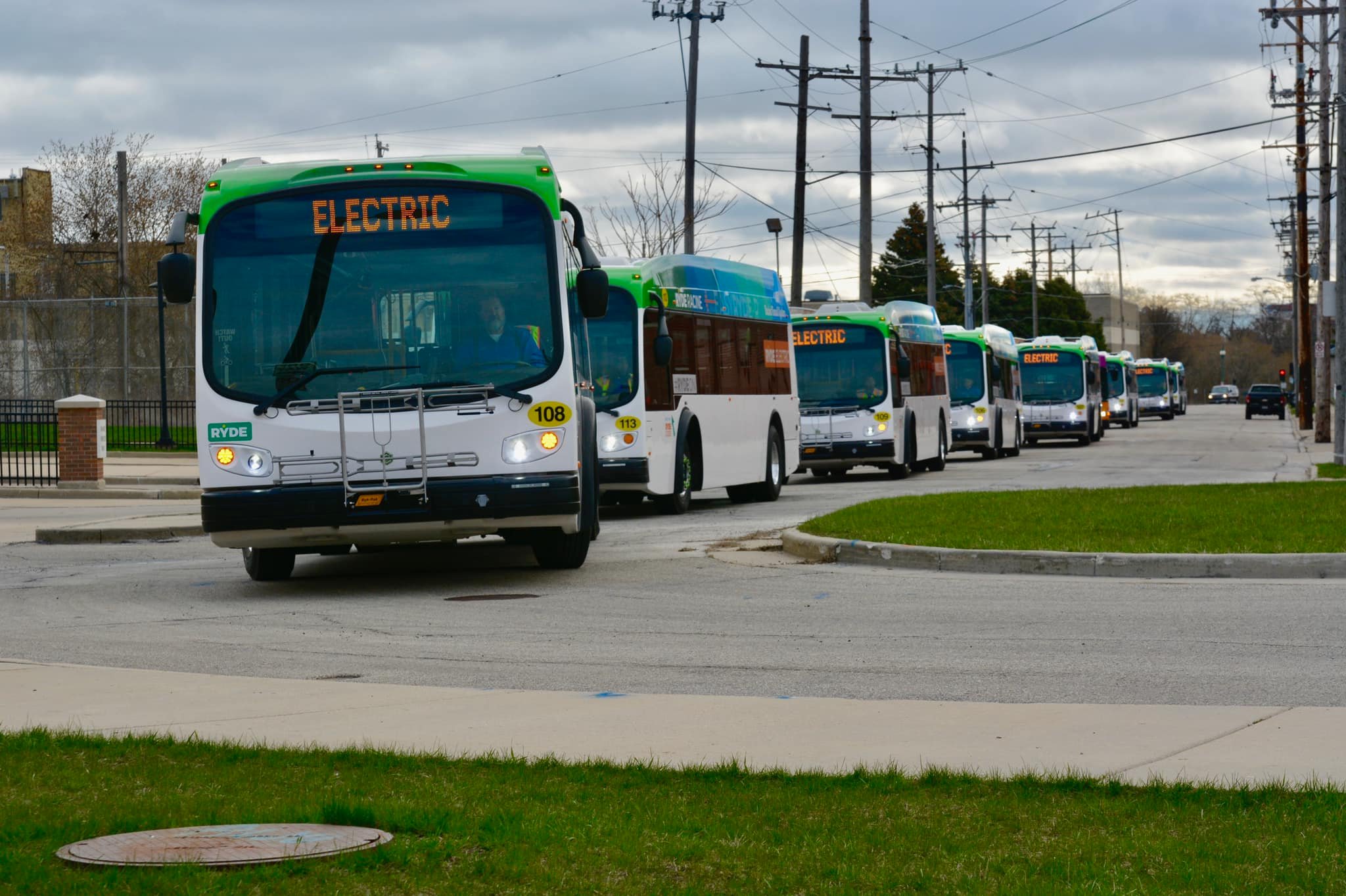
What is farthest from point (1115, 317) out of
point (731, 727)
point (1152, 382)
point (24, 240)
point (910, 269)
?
point (731, 727)

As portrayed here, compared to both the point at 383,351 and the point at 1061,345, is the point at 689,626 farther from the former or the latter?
the point at 1061,345

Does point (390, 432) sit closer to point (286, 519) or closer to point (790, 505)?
point (286, 519)

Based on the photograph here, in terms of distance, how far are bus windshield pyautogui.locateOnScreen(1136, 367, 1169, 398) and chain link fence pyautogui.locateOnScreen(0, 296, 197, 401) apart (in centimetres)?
5435

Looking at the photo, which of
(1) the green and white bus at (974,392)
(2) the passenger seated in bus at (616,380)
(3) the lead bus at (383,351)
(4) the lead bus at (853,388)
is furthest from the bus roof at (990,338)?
(3) the lead bus at (383,351)

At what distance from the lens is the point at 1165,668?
9188 millimetres

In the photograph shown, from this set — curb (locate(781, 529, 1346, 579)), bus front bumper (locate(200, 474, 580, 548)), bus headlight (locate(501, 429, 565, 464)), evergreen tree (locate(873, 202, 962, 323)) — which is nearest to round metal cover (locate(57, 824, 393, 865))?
bus front bumper (locate(200, 474, 580, 548))

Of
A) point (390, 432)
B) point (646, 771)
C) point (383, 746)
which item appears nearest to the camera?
point (646, 771)

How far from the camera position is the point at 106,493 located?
2967cm

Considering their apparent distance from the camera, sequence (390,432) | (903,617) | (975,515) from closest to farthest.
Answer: (903,617)
(390,432)
(975,515)

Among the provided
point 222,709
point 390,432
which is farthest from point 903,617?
point 222,709

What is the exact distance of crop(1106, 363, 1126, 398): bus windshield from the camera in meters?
74.6

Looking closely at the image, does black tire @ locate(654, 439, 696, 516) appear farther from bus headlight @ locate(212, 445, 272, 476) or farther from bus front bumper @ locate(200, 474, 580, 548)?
bus headlight @ locate(212, 445, 272, 476)

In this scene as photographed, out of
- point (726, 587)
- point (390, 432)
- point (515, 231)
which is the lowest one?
point (726, 587)

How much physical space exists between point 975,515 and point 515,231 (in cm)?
644
